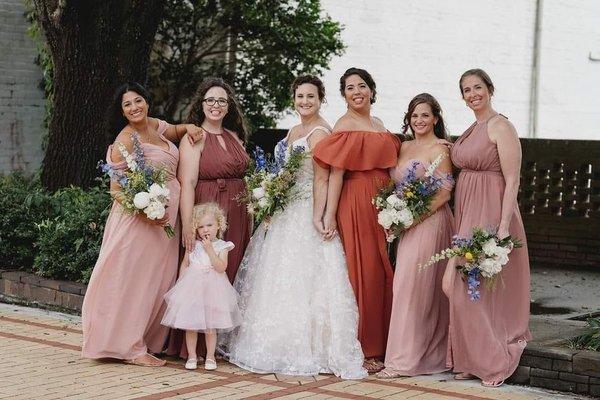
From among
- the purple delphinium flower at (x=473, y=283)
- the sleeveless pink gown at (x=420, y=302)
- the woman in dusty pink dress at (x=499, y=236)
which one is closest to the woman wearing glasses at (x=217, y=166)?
the sleeveless pink gown at (x=420, y=302)

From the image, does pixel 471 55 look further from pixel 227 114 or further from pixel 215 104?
pixel 215 104

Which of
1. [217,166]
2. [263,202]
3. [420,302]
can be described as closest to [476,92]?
[420,302]

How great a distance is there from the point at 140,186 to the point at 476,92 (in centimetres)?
243

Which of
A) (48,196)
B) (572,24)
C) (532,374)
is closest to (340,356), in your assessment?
(532,374)

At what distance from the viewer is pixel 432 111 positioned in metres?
7.38

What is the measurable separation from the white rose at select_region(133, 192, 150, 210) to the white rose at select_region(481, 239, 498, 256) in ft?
7.68

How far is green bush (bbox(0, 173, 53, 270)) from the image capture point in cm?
1049

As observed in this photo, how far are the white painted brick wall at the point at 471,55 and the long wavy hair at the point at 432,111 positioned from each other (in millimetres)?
8579

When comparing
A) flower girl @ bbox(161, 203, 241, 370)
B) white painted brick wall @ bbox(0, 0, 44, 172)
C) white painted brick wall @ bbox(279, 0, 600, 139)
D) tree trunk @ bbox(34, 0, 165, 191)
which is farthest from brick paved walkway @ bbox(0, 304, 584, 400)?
white painted brick wall @ bbox(279, 0, 600, 139)

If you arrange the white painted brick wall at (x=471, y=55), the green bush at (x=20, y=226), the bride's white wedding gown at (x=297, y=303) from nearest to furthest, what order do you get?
Answer: the bride's white wedding gown at (x=297, y=303) < the green bush at (x=20, y=226) < the white painted brick wall at (x=471, y=55)

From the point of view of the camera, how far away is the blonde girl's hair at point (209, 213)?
24.5ft

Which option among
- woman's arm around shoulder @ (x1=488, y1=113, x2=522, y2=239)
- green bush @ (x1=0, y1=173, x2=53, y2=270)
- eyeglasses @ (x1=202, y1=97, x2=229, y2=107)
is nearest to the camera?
woman's arm around shoulder @ (x1=488, y1=113, x2=522, y2=239)

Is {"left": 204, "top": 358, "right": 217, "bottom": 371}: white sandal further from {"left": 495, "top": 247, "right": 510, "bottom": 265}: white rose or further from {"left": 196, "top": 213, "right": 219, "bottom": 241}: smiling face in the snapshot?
{"left": 495, "top": 247, "right": 510, "bottom": 265}: white rose

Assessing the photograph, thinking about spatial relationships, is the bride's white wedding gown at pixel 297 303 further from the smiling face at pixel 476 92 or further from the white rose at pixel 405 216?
the smiling face at pixel 476 92
